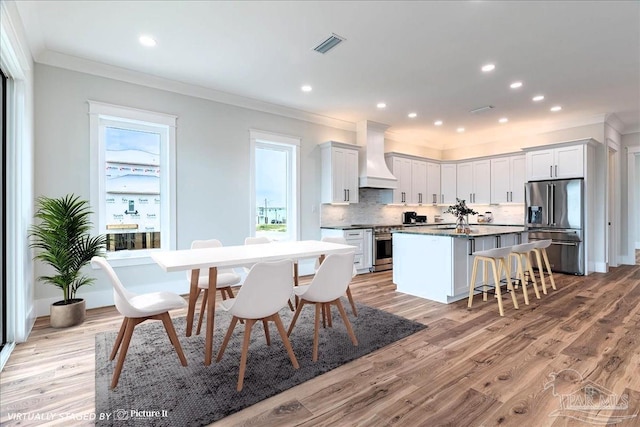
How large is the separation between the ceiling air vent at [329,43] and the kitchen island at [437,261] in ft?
8.28

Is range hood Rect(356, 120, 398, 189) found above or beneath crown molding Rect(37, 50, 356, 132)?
beneath

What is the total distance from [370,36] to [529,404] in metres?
3.25

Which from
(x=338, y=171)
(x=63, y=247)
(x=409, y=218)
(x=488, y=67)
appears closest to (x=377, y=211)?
(x=409, y=218)

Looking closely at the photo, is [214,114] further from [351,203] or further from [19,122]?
[351,203]

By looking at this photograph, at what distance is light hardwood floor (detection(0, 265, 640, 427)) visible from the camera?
1822 millimetres

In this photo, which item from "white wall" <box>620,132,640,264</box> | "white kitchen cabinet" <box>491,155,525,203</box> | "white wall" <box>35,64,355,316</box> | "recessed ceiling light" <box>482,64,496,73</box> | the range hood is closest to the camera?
"white wall" <box>35,64,355,316</box>

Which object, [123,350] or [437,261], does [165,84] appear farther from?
[437,261]

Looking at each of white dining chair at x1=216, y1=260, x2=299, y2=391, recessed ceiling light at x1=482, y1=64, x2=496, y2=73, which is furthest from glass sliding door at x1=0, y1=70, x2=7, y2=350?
recessed ceiling light at x1=482, y1=64, x2=496, y2=73

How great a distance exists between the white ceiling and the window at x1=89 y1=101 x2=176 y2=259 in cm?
66

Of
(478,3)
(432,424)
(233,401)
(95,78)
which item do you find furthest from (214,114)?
(432,424)

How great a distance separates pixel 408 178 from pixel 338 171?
221 centimetres

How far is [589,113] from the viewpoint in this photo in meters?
5.75

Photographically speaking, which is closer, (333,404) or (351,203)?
(333,404)

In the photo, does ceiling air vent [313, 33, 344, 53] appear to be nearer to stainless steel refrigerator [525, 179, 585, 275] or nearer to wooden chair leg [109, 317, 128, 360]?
wooden chair leg [109, 317, 128, 360]
